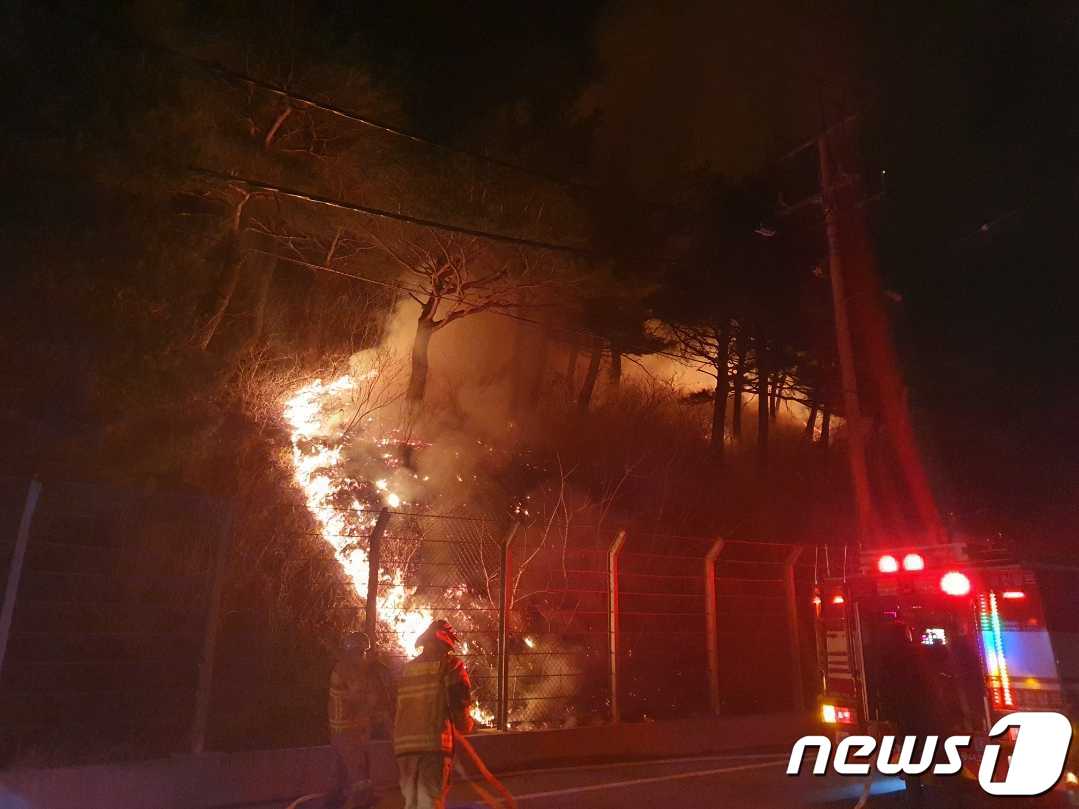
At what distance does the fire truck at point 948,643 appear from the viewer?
5828 mm

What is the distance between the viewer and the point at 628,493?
14.9 metres

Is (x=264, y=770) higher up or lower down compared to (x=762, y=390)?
lower down

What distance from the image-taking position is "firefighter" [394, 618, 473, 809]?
512cm

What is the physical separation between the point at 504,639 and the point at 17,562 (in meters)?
4.96

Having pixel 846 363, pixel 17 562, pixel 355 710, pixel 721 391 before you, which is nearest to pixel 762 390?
pixel 721 391

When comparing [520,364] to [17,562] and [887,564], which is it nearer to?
[887,564]

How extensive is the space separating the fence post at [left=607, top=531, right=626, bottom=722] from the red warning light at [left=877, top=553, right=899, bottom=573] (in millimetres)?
3849

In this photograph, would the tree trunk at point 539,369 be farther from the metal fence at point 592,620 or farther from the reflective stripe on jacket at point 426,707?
the reflective stripe on jacket at point 426,707

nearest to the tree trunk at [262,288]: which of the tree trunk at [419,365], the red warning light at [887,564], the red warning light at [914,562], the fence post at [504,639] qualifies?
the tree trunk at [419,365]

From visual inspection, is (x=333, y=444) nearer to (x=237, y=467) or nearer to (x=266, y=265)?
(x=237, y=467)

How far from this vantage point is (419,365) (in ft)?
49.3

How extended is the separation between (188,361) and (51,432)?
1486 millimetres

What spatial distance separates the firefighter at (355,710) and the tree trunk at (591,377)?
1397cm

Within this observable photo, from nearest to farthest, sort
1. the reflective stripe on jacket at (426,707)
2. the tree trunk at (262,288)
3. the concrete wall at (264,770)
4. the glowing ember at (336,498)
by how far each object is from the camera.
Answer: the reflective stripe on jacket at (426,707) → the concrete wall at (264,770) → the glowing ember at (336,498) → the tree trunk at (262,288)
